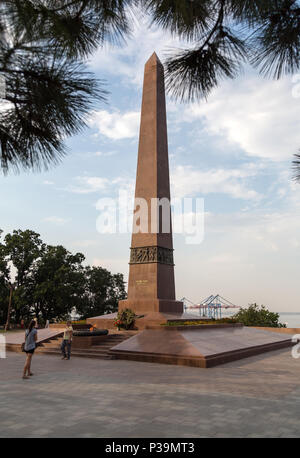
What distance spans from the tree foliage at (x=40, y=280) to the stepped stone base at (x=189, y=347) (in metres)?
→ 24.2

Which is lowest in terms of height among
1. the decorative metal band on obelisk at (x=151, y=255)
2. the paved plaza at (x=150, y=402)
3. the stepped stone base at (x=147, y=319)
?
the paved plaza at (x=150, y=402)

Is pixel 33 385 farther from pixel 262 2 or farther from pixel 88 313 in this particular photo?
pixel 88 313

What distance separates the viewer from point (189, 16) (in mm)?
4531

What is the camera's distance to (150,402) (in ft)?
23.0

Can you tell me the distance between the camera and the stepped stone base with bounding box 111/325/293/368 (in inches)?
488

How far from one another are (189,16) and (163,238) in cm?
1622

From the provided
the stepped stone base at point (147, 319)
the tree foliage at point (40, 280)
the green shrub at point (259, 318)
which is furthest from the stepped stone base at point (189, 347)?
the tree foliage at point (40, 280)

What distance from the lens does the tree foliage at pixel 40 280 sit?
37.3 m

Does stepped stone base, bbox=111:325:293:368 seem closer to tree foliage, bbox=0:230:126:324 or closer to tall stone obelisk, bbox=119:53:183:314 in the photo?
tall stone obelisk, bbox=119:53:183:314

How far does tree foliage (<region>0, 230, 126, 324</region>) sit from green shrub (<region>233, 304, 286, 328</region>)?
1774 cm

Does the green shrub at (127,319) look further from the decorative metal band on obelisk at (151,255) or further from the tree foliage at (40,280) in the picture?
the tree foliage at (40,280)

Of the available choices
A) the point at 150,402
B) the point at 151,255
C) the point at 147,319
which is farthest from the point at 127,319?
the point at 150,402

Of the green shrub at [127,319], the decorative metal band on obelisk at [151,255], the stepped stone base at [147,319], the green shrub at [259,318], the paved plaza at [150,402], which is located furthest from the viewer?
the green shrub at [259,318]

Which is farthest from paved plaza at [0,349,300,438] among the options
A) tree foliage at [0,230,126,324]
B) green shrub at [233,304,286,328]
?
tree foliage at [0,230,126,324]
